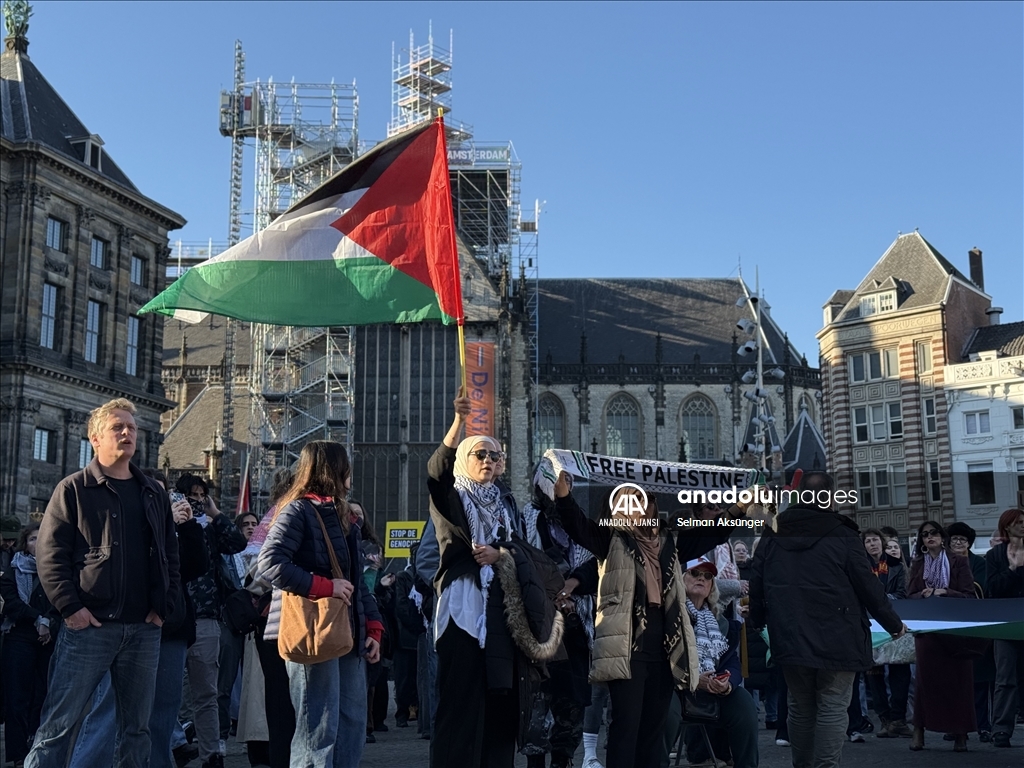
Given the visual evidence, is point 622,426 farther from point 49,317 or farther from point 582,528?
point 582,528

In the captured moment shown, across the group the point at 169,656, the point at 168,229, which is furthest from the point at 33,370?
the point at 169,656

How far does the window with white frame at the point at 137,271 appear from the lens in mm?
39812

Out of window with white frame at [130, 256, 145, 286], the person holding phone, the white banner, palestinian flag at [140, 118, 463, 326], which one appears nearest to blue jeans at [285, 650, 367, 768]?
the person holding phone

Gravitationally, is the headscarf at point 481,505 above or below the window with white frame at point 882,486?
below

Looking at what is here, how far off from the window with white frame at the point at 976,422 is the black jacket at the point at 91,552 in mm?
37466

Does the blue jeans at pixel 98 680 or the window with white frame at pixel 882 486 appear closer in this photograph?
the blue jeans at pixel 98 680

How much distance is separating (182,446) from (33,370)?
66.1 feet

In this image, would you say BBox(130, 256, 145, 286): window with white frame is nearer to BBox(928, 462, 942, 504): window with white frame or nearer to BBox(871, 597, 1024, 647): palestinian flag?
BBox(928, 462, 942, 504): window with white frame

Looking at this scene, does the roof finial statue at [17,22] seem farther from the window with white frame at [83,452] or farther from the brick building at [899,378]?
the brick building at [899,378]

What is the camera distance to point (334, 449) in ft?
21.5

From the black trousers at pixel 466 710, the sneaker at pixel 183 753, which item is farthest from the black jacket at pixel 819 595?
the sneaker at pixel 183 753

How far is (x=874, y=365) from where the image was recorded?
43.2 meters

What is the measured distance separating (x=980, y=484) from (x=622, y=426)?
69.8 ft

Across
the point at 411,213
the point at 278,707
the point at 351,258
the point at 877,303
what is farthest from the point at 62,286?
the point at 278,707
